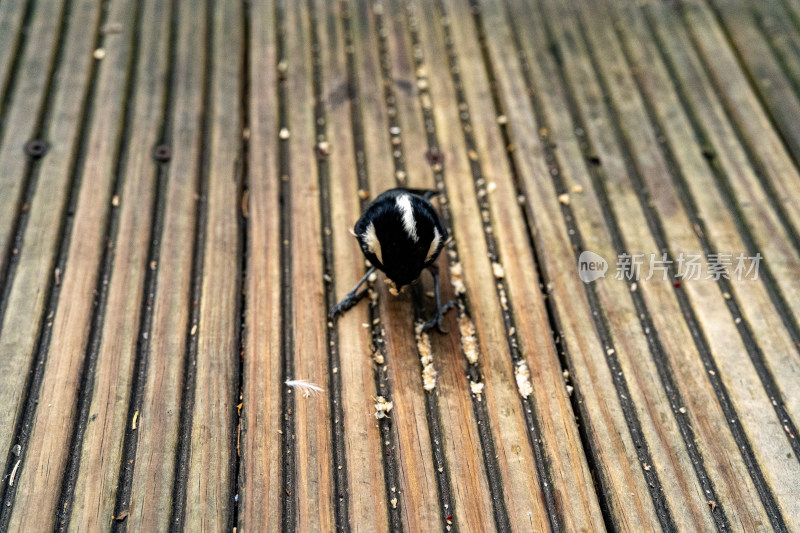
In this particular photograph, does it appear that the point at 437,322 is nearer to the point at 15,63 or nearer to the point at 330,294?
the point at 330,294

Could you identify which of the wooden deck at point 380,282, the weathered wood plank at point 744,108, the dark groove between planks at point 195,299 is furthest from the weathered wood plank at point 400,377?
the weathered wood plank at point 744,108

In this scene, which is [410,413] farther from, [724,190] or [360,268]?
[724,190]

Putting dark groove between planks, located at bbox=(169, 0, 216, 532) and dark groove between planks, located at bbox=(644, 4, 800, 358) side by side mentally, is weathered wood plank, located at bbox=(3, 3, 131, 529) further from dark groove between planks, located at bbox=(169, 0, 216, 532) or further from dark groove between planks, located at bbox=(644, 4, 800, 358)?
dark groove between planks, located at bbox=(644, 4, 800, 358)

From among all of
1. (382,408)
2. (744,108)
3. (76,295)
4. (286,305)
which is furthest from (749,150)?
(76,295)

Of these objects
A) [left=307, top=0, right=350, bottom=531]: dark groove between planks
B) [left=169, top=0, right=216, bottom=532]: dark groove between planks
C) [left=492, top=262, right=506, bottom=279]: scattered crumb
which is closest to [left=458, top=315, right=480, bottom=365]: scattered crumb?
[left=492, top=262, right=506, bottom=279]: scattered crumb

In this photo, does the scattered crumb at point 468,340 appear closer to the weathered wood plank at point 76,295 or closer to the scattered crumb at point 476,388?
the scattered crumb at point 476,388

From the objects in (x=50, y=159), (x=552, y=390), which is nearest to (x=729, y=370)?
(x=552, y=390)
